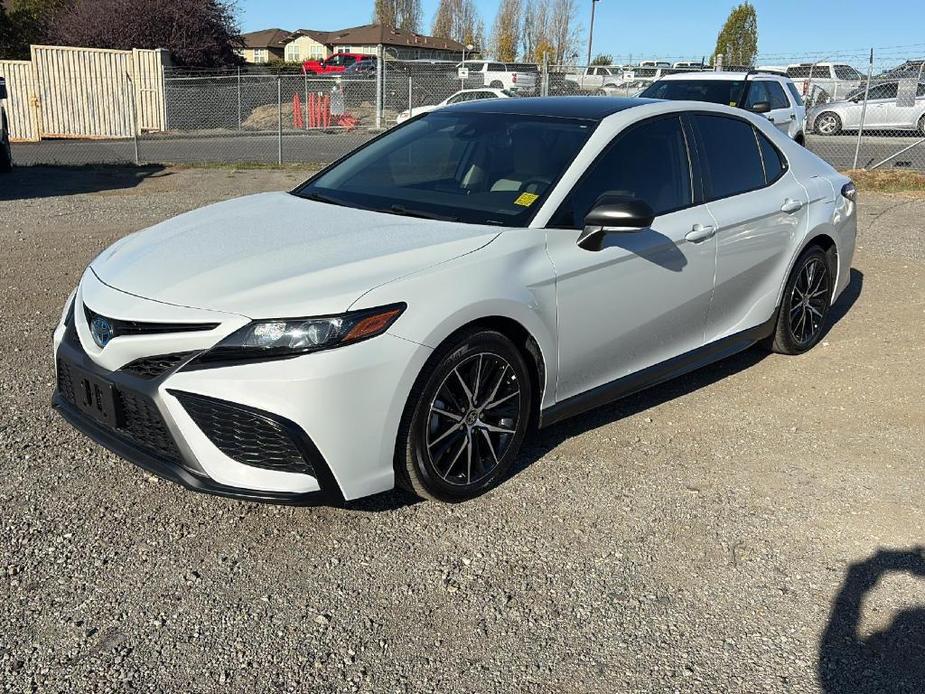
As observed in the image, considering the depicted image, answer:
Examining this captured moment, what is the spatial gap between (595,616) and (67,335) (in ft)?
7.82

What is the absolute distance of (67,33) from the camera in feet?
102

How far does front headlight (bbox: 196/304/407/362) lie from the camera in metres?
3.20

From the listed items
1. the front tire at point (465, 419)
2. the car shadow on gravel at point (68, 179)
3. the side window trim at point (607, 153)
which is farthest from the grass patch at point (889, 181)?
the front tire at point (465, 419)

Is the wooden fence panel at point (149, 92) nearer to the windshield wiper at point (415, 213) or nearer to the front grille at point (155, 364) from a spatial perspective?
the windshield wiper at point (415, 213)

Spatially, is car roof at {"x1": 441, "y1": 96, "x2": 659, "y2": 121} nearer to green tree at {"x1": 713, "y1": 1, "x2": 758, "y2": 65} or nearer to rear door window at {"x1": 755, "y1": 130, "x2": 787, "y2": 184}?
rear door window at {"x1": 755, "y1": 130, "x2": 787, "y2": 184}

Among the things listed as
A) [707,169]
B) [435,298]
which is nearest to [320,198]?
[435,298]

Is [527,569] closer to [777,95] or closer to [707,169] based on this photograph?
[707,169]

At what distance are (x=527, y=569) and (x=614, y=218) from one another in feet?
5.01

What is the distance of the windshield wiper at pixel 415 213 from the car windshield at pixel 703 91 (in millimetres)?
10857

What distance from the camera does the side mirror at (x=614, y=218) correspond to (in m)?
3.92

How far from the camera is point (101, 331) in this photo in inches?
138

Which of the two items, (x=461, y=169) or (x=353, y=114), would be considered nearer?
(x=461, y=169)

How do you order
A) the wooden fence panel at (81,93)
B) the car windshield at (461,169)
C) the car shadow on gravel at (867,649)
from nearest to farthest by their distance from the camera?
1. the car shadow on gravel at (867,649)
2. the car windshield at (461,169)
3. the wooden fence panel at (81,93)

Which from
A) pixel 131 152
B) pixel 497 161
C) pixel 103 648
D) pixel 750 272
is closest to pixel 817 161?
pixel 750 272
